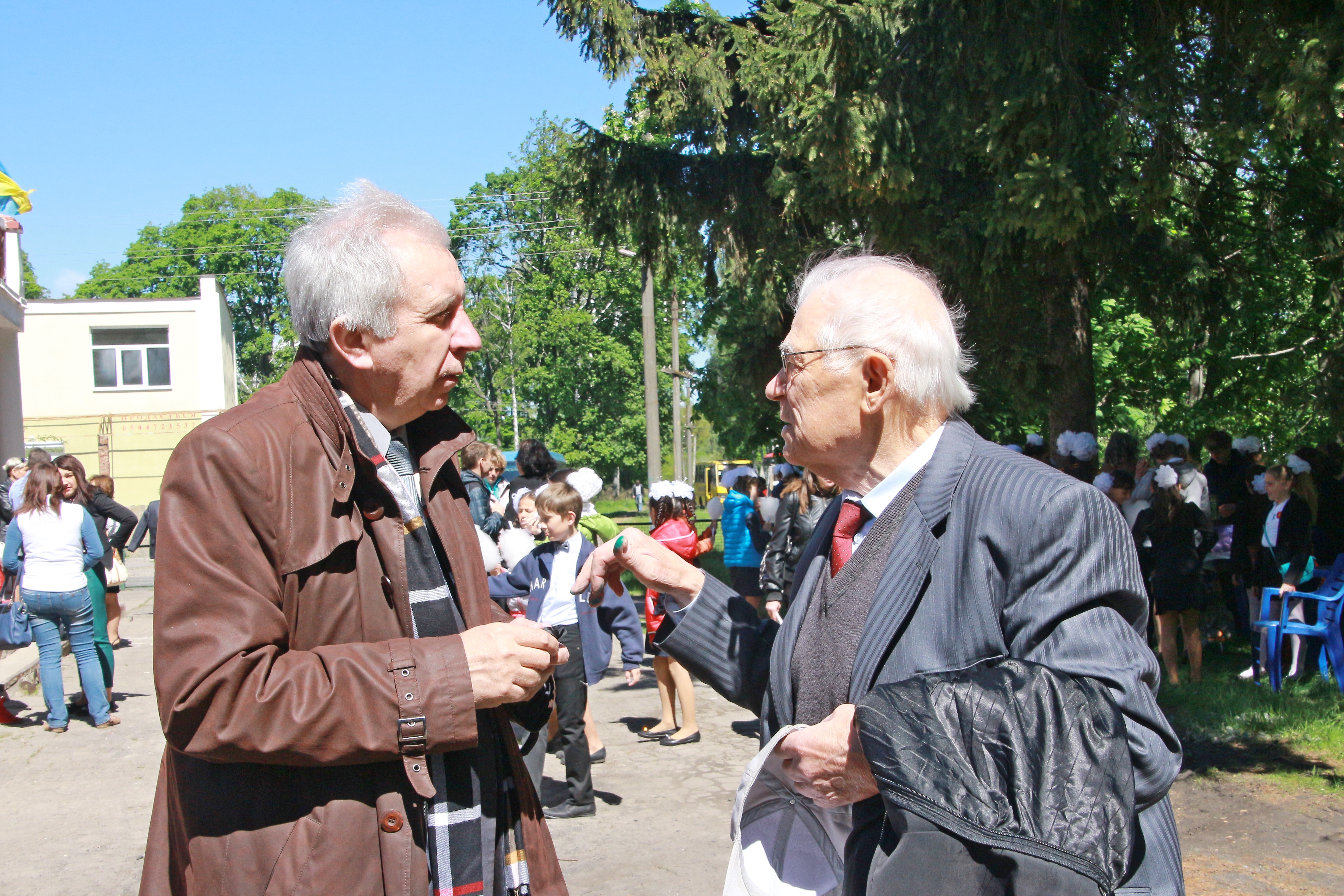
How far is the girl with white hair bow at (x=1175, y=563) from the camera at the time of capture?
8.12m

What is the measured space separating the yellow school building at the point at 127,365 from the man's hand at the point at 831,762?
35.5 m

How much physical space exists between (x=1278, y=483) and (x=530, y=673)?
820cm

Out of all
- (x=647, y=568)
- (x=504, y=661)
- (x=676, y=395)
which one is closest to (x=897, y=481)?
(x=647, y=568)

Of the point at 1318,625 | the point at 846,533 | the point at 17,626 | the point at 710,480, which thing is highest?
the point at 846,533

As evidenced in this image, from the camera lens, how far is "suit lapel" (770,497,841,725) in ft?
6.58

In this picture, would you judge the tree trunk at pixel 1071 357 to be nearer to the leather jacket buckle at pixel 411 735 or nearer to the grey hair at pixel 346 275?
Result: the grey hair at pixel 346 275

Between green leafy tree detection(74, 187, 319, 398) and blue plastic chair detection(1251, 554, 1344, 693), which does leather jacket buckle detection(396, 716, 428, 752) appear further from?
green leafy tree detection(74, 187, 319, 398)

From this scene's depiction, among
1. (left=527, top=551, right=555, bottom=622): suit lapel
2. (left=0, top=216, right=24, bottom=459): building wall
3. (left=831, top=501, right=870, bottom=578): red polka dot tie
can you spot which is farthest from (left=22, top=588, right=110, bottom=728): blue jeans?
(left=0, top=216, right=24, bottom=459): building wall

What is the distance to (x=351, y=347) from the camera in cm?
186

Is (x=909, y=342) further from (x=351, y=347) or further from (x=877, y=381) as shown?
(x=351, y=347)

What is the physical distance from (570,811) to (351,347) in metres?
4.40

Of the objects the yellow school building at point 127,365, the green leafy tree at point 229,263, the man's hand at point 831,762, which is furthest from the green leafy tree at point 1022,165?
the green leafy tree at point 229,263

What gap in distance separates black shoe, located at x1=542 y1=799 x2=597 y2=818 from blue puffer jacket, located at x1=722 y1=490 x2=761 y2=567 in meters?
4.09

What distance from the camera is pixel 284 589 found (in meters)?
1.65
